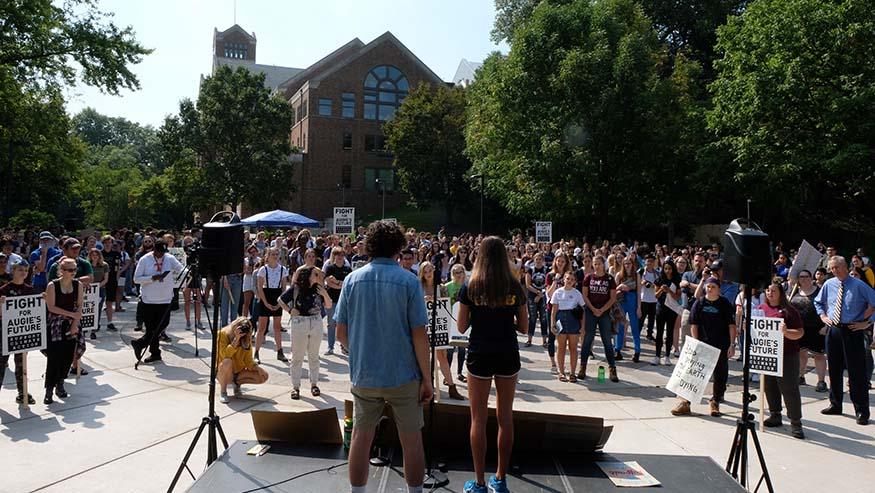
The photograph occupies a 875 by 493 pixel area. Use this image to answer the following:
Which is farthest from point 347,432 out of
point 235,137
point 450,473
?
point 235,137

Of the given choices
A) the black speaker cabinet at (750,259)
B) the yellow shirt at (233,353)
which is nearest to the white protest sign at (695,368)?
the black speaker cabinet at (750,259)

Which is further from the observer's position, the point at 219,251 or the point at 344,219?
the point at 344,219

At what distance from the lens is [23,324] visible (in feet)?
25.1

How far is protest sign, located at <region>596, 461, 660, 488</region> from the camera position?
528 centimetres

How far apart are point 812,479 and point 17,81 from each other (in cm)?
2948

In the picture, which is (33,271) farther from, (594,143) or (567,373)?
(594,143)

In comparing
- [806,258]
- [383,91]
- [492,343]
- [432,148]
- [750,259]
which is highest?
[383,91]

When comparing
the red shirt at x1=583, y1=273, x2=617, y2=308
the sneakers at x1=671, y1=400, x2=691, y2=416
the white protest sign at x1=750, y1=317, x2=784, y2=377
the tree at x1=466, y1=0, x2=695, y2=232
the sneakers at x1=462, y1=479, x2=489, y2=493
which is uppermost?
the tree at x1=466, y1=0, x2=695, y2=232

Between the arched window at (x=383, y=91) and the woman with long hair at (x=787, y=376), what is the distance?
171ft

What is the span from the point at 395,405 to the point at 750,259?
3.32 metres

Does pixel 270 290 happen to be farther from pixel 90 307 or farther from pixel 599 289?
pixel 599 289

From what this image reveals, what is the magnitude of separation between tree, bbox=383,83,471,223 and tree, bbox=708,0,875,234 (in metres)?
21.6

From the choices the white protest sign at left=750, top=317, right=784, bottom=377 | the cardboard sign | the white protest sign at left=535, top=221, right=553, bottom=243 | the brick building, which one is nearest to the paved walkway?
the white protest sign at left=750, top=317, right=784, bottom=377

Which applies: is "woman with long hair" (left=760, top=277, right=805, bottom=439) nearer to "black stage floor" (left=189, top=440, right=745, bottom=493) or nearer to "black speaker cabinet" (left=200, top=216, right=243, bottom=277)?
"black stage floor" (left=189, top=440, right=745, bottom=493)
